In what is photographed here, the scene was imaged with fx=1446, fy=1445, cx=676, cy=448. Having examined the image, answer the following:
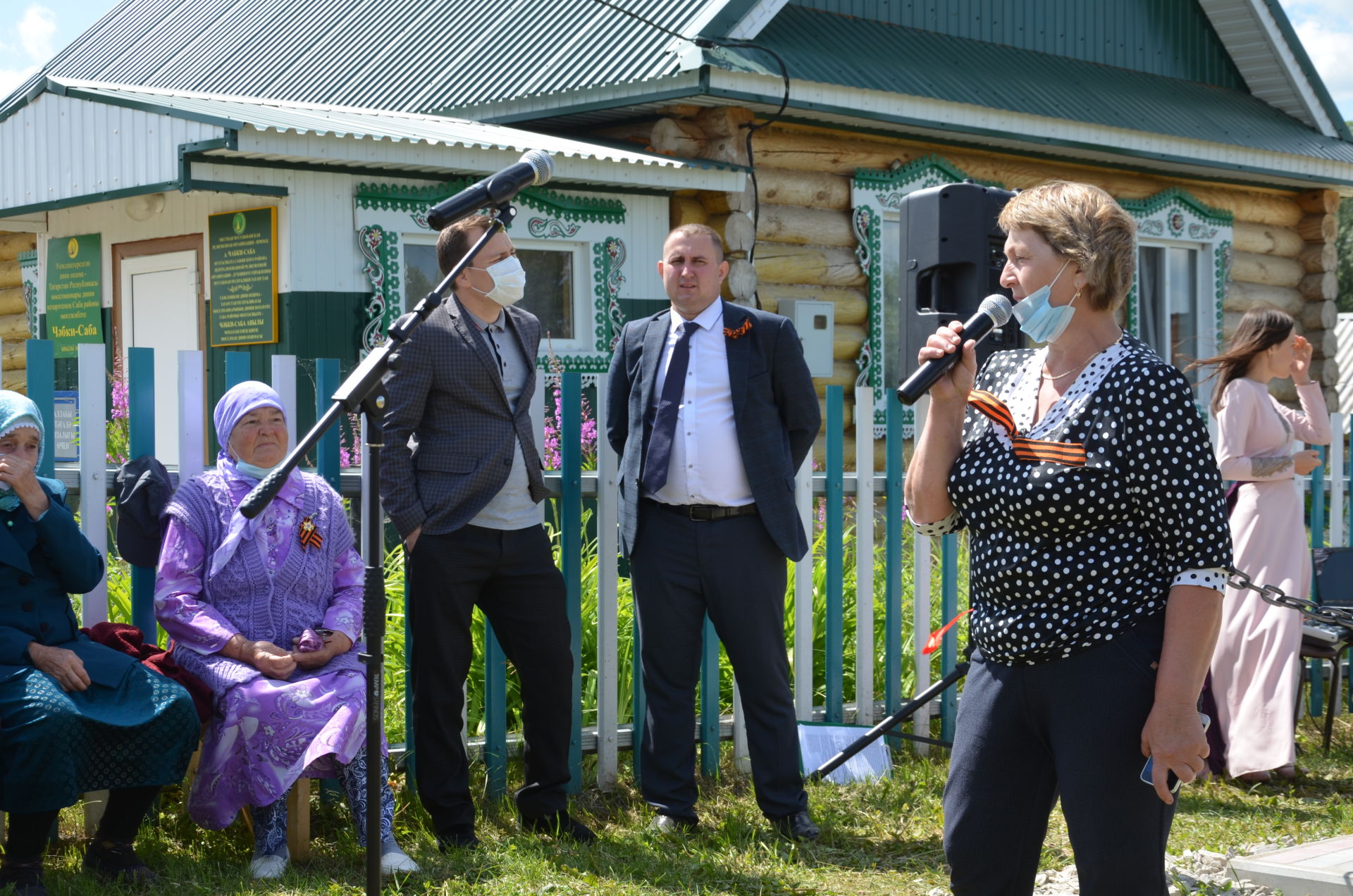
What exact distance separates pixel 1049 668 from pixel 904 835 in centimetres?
248

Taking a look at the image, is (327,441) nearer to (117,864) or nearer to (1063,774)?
(117,864)

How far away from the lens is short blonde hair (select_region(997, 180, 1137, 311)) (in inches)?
108

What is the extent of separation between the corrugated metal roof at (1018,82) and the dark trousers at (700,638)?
467 cm

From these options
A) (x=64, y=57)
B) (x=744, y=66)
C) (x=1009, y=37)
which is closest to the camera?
(x=744, y=66)

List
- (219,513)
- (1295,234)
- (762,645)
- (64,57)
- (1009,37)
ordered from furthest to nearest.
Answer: (64,57), (1295,234), (1009,37), (762,645), (219,513)

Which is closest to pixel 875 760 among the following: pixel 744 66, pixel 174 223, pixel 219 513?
pixel 219 513

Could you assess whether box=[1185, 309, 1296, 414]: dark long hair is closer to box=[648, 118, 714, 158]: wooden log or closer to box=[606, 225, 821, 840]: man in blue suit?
box=[606, 225, 821, 840]: man in blue suit

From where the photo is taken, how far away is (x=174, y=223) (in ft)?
31.9

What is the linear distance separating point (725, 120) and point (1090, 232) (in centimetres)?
685

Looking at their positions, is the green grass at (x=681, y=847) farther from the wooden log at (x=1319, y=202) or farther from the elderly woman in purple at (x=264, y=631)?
the wooden log at (x=1319, y=202)

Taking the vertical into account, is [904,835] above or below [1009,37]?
below

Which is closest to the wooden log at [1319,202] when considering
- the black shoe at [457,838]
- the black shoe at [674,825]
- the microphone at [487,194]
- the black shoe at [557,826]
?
the black shoe at [674,825]

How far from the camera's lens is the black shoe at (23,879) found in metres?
3.90

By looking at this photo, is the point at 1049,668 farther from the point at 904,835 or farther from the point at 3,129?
the point at 3,129
